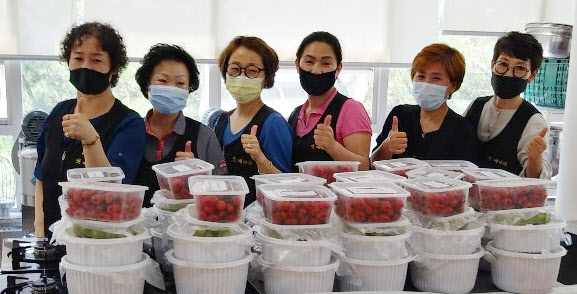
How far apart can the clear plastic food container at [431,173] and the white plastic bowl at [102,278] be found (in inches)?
34.6

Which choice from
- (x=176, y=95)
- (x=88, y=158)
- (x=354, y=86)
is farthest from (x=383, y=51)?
(x=88, y=158)

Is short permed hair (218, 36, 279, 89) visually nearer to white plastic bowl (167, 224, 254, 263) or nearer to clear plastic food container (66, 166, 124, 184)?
clear plastic food container (66, 166, 124, 184)

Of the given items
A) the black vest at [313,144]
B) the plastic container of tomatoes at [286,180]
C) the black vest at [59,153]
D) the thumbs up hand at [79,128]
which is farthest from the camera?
the black vest at [313,144]

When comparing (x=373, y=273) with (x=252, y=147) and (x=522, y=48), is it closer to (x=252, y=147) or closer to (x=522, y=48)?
(x=252, y=147)

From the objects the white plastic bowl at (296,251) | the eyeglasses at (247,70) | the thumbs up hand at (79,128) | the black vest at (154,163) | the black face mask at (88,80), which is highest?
the eyeglasses at (247,70)

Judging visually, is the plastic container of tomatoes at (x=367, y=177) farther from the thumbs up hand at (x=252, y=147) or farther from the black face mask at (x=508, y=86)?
the black face mask at (x=508, y=86)

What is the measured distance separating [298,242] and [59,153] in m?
1.06


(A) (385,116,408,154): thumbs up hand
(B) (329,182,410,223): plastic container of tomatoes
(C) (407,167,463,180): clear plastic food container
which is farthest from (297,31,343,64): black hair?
(B) (329,182,410,223): plastic container of tomatoes

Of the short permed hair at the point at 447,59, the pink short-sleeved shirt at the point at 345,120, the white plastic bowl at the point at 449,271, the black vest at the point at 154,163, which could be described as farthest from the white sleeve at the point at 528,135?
the black vest at the point at 154,163

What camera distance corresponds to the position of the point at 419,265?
1640 mm

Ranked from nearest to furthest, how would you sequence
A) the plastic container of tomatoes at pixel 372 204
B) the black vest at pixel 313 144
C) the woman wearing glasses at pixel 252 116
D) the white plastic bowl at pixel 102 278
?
the white plastic bowl at pixel 102 278 → the plastic container of tomatoes at pixel 372 204 → the woman wearing glasses at pixel 252 116 → the black vest at pixel 313 144

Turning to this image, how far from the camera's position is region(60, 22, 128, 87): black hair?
207 centimetres

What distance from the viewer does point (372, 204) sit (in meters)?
1.54

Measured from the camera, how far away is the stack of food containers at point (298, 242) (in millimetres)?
1497
